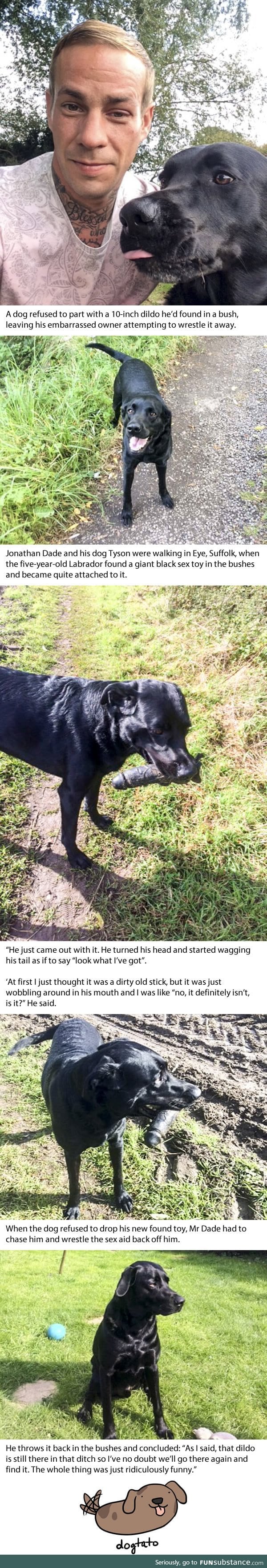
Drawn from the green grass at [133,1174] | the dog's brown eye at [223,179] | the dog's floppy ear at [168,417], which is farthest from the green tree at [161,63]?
the green grass at [133,1174]

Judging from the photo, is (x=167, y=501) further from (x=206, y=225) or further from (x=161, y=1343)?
(x=161, y=1343)

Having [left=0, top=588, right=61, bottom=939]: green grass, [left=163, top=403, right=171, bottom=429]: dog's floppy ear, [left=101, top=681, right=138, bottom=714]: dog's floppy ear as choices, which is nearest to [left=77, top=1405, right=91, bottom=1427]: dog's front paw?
[left=0, top=588, right=61, bottom=939]: green grass

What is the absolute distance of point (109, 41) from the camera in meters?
4.38

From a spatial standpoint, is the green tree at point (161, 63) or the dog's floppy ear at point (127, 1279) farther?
the green tree at point (161, 63)

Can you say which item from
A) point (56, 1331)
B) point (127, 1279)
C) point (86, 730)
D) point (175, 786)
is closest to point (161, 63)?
point (86, 730)

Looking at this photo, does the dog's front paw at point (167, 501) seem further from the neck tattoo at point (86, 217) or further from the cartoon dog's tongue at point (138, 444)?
the neck tattoo at point (86, 217)

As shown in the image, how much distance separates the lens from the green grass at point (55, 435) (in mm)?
4680

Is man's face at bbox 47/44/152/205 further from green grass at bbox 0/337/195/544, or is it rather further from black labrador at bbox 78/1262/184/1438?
black labrador at bbox 78/1262/184/1438

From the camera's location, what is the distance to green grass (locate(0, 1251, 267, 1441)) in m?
4.30

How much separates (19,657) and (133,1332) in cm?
302

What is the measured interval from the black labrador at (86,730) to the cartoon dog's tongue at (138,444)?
39.6 inches

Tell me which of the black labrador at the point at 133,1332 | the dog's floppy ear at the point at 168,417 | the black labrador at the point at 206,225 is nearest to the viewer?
the black labrador at the point at 133,1332

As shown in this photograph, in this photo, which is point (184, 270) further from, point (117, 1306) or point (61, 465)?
point (117, 1306)

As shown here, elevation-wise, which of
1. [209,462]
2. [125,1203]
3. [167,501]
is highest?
[209,462]
